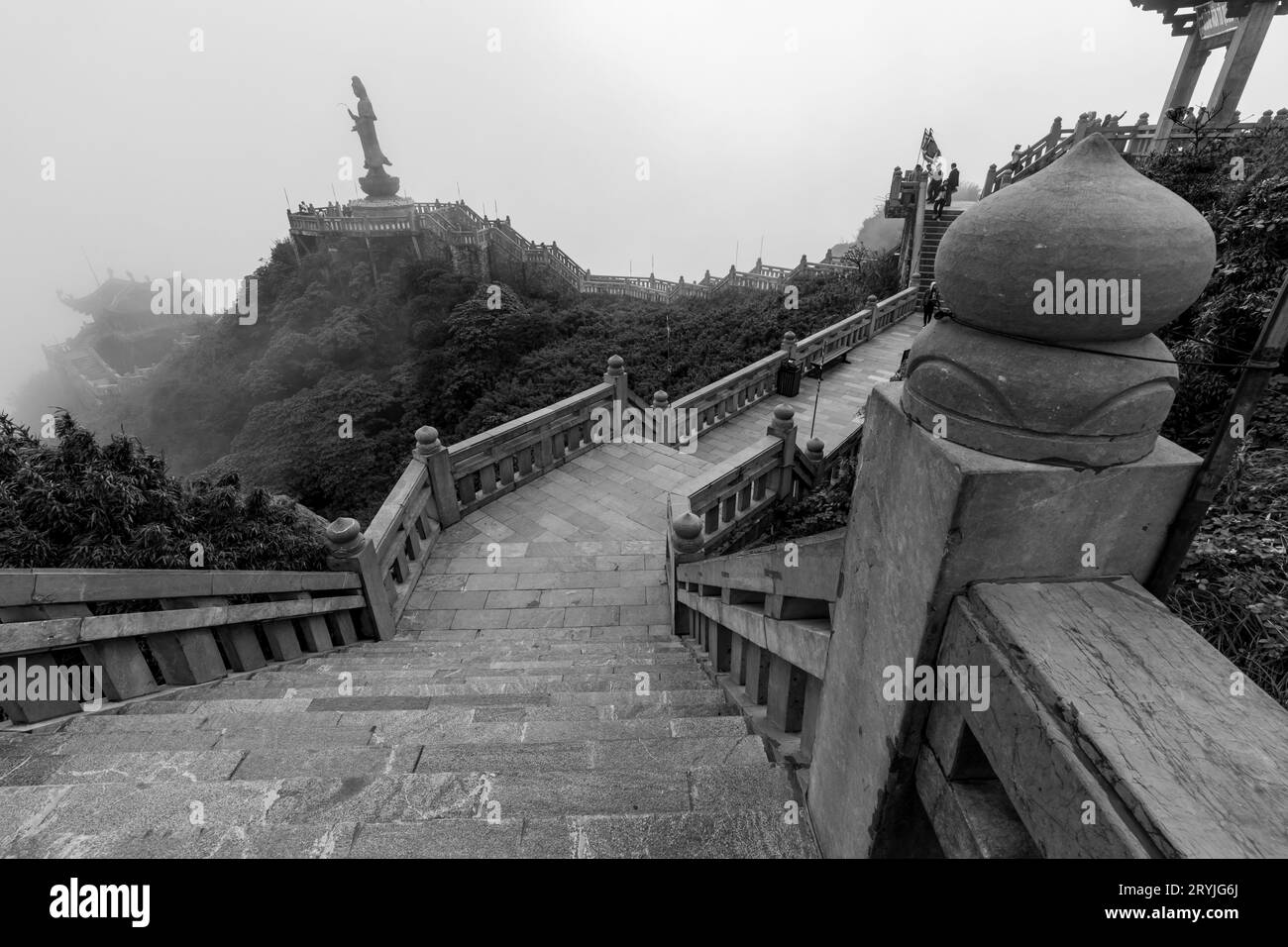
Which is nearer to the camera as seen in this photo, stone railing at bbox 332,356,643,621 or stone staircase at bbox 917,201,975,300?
stone railing at bbox 332,356,643,621

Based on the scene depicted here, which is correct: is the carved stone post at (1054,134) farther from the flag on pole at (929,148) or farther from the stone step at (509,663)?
the stone step at (509,663)

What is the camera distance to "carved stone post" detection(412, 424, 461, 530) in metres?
6.99

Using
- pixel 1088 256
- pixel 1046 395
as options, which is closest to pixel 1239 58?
pixel 1088 256

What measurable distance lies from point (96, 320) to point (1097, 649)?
100157mm

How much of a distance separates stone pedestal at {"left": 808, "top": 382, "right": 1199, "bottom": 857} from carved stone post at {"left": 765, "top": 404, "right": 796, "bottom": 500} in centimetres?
529

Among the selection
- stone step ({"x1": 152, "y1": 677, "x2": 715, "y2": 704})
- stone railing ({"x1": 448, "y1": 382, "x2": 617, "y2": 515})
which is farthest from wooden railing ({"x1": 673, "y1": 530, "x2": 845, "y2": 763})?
stone railing ({"x1": 448, "y1": 382, "x2": 617, "y2": 515})

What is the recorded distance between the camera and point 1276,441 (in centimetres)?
382

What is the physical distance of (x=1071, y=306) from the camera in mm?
1290

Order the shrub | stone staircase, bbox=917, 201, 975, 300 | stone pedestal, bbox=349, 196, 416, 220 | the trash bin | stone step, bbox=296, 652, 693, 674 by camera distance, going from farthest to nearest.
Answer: stone pedestal, bbox=349, 196, 416, 220, stone staircase, bbox=917, 201, 975, 300, the trash bin, stone step, bbox=296, 652, 693, 674, the shrub

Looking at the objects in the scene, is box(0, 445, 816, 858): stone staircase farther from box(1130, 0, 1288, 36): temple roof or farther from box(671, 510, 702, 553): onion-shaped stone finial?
box(1130, 0, 1288, 36): temple roof

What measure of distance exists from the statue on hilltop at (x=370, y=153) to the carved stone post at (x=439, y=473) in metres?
38.0

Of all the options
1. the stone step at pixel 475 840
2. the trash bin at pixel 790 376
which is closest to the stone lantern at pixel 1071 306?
the stone step at pixel 475 840

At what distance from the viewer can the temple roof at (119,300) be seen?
78.5m
